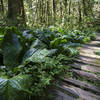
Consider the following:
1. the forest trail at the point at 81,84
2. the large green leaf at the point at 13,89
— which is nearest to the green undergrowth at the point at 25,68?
the large green leaf at the point at 13,89

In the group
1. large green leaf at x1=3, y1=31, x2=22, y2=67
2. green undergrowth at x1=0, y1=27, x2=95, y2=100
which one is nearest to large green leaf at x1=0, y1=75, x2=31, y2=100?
green undergrowth at x1=0, y1=27, x2=95, y2=100

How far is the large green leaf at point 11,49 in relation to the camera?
253cm

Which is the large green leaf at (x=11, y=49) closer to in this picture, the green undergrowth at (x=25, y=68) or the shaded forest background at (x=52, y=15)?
the green undergrowth at (x=25, y=68)

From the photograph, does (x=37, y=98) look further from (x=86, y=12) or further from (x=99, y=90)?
(x=86, y=12)

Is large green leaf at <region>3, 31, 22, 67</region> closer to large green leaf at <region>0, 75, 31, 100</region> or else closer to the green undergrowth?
the green undergrowth

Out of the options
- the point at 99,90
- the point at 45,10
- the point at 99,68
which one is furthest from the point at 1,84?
the point at 45,10

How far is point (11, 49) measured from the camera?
8.50 ft

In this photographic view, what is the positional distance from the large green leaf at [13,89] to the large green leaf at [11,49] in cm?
86

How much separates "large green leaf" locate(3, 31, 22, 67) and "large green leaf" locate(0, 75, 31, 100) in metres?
0.86

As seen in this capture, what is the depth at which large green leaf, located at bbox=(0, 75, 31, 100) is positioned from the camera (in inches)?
61.1

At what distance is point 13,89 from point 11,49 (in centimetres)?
119

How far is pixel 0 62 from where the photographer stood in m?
2.83

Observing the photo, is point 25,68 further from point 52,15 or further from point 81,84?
point 52,15

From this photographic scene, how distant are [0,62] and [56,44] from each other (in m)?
1.65
